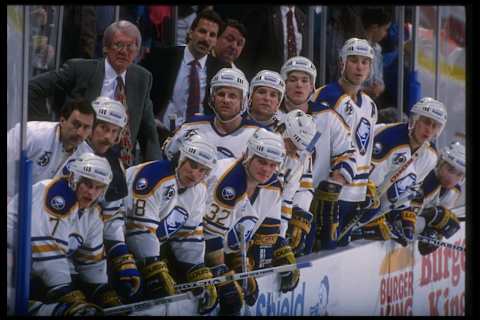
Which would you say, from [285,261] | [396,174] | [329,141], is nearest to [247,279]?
[285,261]

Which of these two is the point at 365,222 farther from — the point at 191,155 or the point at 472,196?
the point at 191,155

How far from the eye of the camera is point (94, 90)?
15.3 feet

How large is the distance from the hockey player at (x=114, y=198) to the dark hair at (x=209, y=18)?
53 centimetres

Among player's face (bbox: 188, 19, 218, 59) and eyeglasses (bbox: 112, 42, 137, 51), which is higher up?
player's face (bbox: 188, 19, 218, 59)

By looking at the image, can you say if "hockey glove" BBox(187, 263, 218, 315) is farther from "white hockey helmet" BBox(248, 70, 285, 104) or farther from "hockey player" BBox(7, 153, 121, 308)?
"white hockey helmet" BBox(248, 70, 285, 104)

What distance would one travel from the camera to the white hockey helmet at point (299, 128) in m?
5.62

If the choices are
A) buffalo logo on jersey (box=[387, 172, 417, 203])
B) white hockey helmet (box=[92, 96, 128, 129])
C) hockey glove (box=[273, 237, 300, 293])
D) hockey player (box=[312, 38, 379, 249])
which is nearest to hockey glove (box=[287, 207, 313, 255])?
hockey glove (box=[273, 237, 300, 293])

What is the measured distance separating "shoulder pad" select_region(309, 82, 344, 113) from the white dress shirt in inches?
32.6

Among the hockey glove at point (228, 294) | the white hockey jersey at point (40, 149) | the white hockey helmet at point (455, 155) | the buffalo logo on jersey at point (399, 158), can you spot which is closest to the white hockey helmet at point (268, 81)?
the hockey glove at point (228, 294)

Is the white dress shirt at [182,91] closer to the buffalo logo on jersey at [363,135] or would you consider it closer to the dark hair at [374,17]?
the dark hair at [374,17]

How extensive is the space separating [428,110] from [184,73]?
1.79m

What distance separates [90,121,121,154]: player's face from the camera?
15.2ft

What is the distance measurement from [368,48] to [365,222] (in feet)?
2.84

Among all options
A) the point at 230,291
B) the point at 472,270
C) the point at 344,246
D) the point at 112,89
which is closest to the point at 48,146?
the point at 112,89
